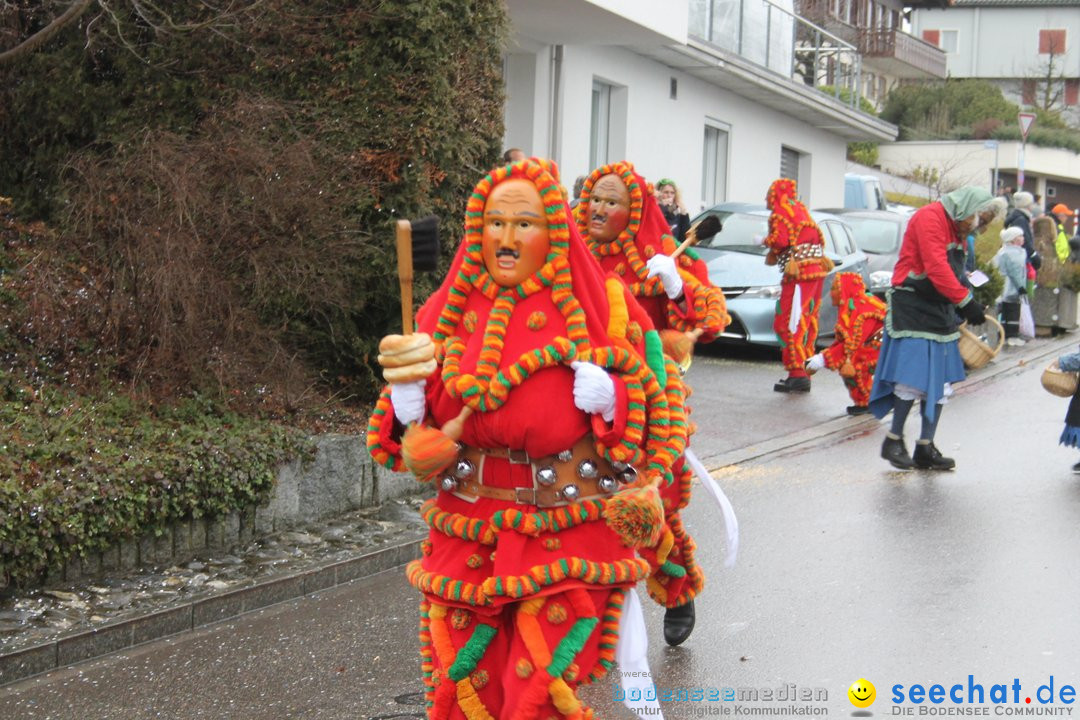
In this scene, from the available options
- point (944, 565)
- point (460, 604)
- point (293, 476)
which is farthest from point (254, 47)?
point (460, 604)

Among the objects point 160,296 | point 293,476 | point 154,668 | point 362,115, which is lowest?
point 154,668

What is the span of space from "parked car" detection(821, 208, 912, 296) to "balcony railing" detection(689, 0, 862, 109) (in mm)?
3181

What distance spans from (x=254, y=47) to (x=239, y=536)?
3.59 meters

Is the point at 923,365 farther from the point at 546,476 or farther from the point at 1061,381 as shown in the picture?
the point at 546,476

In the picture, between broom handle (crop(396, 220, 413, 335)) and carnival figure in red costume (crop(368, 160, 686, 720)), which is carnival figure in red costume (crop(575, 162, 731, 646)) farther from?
broom handle (crop(396, 220, 413, 335))

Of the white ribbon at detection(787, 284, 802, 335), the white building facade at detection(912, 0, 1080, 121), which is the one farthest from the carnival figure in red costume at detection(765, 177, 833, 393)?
the white building facade at detection(912, 0, 1080, 121)

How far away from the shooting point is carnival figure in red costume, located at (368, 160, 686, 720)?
169 inches

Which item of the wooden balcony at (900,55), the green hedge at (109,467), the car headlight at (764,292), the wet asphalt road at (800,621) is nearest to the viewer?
the wet asphalt road at (800,621)

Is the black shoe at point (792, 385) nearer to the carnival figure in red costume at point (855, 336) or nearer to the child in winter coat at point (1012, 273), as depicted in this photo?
the carnival figure in red costume at point (855, 336)

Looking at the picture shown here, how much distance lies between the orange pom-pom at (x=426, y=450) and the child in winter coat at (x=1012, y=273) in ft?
49.6

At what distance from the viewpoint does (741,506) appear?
9.03 metres

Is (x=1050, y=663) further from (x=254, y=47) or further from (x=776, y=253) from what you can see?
(x=776, y=253)

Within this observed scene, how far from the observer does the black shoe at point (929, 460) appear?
1009 cm

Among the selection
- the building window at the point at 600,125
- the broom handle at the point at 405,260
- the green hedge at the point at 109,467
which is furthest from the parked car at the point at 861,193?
the broom handle at the point at 405,260
